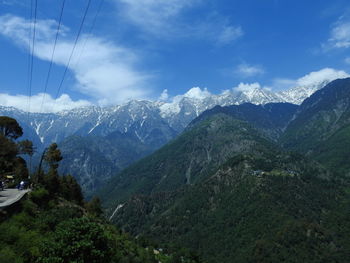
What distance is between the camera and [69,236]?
2752cm

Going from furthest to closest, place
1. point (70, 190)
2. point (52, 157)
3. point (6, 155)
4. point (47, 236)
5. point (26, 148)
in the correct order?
point (26, 148), point (70, 190), point (52, 157), point (6, 155), point (47, 236)

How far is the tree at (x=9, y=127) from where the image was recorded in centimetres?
8510

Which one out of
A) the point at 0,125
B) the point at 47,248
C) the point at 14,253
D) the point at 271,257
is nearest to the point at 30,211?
the point at 14,253

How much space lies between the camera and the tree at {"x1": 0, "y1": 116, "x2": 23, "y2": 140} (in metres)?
85.1

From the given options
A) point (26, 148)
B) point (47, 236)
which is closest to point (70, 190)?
point (26, 148)

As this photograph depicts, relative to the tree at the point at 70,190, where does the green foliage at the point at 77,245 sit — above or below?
below

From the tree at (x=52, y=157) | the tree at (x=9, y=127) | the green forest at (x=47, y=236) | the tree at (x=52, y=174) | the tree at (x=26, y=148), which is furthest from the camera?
the tree at (x=26, y=148)

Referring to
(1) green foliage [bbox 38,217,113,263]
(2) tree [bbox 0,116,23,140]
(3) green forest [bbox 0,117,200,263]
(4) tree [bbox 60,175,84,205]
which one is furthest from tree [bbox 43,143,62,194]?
(1) green foliage [bbox 38,217,113,263]

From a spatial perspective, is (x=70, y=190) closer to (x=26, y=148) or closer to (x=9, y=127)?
(x=26, y=148)

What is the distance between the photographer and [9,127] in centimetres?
8644

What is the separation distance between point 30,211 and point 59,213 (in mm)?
3474

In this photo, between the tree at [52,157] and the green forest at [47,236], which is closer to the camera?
the green forest at [47,236]

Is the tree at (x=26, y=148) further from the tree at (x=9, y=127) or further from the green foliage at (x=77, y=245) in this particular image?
the green foliage at (x=77, y=245)

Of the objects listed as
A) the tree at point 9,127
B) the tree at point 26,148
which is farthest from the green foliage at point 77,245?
the tree at point 9,127
